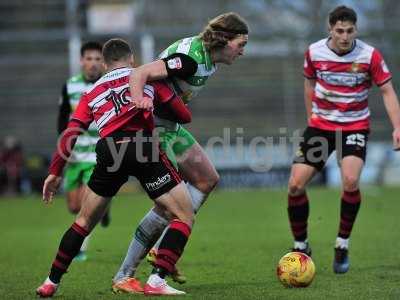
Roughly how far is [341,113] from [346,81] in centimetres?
30

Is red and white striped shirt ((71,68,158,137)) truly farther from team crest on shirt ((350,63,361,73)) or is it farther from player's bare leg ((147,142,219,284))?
team crest on shirt ((350,63,361,73))

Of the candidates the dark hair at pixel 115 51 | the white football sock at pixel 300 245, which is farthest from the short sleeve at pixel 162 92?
the white football sock at pixel 300 245

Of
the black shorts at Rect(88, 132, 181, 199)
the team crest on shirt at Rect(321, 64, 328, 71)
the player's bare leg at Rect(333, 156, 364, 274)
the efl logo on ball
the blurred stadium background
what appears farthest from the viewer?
the blurred stadium background

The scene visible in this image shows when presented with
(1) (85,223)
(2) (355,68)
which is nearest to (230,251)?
(2) (355,68)

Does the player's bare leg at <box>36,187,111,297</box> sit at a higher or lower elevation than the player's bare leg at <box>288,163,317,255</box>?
higher

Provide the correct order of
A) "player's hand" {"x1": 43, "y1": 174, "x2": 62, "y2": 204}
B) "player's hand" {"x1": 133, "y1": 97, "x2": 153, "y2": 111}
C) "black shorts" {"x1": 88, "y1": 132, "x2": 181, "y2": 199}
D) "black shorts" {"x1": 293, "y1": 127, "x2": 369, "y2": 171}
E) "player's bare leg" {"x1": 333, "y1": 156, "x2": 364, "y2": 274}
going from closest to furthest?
"player's hand" {"x1": 133, "y1": 97, "x2": 153, "y2": 111}, "black shorts" {"x1": 88, "y1": 132, "x2": 181, "y2": 199}, "player's hand" {"x1": 43, "y1": 174, "x2": 62, "y2": 204}, "player's bare leg" {"x1": 333, "y1": 156, "x2": 364, "y2": 274}, "black shorts" {"x1": 293, "y1": 127, "x2": 369, "y2": 171}

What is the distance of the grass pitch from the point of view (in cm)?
717

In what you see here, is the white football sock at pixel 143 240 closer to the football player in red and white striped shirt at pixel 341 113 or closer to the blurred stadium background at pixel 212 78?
the football player in red and white striped shirt at pixel 341 113

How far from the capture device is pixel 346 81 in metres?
8.70

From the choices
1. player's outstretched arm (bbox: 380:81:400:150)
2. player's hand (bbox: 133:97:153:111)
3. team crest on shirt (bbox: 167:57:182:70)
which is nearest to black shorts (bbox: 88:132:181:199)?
player's hand (bbox: 133:97:153:111)

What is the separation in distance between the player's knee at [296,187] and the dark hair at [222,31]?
79.5 inches

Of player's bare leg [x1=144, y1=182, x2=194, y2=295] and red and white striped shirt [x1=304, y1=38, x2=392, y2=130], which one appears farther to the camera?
red and white striped shirt [x1=304, y1=38, x2=392, y2=130]

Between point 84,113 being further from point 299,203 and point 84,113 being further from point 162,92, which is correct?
point 299,203

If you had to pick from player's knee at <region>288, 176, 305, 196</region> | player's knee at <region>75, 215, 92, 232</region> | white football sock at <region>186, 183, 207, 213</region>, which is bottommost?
player's knee at <region>288, 176, 305, 196</region>
